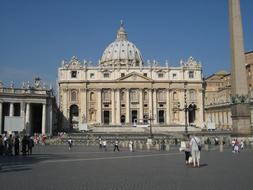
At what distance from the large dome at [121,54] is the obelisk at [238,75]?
79.1 m

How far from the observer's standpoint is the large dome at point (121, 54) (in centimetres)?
10694

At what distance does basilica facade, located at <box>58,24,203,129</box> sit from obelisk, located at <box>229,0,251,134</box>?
5376 cm

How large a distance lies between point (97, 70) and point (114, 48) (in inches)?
1226

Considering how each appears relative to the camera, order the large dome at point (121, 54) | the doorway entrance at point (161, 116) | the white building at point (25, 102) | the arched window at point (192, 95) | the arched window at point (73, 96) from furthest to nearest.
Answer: the large dome at point (121, 54) < the doorway entrance at point (161, 116) < the arched window at point (192, 95) < the arched window at point (73, 96) < the white building at point (25, 102)

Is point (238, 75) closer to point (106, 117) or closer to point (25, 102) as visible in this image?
point (25, 102)

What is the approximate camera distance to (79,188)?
8562mm

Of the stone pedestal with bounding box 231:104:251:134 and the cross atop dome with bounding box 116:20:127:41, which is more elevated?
the cross atop dome with bounding box 116:20:127:41

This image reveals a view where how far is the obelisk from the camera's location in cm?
2444

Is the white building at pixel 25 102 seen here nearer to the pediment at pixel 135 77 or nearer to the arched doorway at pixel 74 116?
the arched doorway at pixel 74 116

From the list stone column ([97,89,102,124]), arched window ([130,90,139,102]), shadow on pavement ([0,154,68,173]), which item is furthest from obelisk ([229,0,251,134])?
arched window ([130,90,139,102])

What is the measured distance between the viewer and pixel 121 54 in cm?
10812

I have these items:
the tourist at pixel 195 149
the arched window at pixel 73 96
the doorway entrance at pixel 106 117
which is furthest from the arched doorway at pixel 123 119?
the tourist at pixel 195 149

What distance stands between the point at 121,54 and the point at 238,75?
84798mm

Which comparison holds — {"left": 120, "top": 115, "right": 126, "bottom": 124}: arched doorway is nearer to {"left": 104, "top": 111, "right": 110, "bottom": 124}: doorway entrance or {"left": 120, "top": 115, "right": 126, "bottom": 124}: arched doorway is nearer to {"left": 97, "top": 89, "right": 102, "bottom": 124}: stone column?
{"left": 104, "top": 111, "right": 110, "bottom": 124}: doorway entrance
